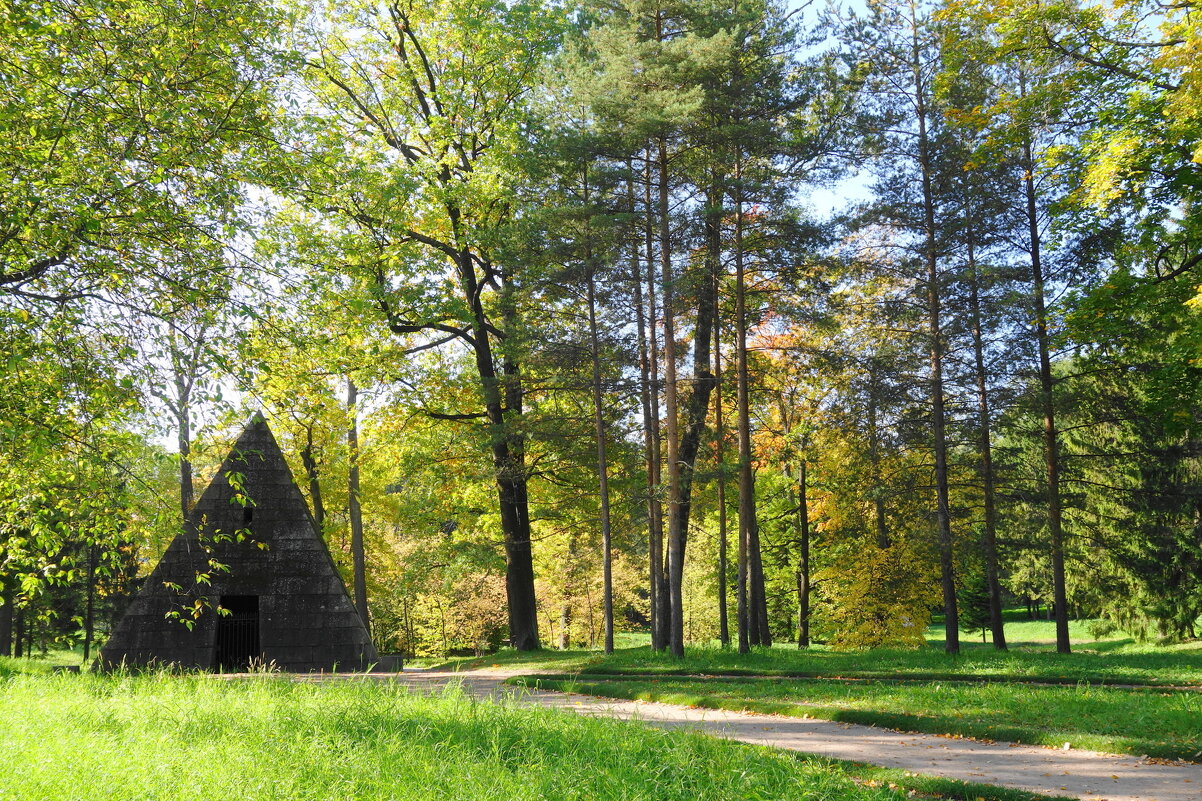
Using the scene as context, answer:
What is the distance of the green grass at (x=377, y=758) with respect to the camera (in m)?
5.57

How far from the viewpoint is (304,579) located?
1518 cm

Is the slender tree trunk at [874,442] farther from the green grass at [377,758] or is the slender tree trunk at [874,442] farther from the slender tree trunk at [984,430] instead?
the green grass at [377,758]

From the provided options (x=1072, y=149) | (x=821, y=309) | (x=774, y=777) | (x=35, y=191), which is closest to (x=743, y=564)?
(x=821, y=309)

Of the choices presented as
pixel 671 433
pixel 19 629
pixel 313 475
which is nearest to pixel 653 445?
pixel 671 433

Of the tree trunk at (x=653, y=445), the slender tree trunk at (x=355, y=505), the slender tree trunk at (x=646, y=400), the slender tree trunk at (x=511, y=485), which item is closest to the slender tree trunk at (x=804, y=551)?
the tree trunk at (x=653, y=445)

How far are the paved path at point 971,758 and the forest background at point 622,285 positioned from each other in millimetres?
5285

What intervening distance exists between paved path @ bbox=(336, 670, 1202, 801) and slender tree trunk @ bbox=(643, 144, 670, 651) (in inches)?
303

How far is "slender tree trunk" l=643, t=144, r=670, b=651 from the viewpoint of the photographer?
18.7m

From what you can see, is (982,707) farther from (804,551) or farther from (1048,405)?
(804,551)

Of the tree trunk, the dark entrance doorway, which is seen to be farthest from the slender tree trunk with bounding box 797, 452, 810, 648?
the dark entrance doorway

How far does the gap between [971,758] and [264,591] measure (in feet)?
38.0

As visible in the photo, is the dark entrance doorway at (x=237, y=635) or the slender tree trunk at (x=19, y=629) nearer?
the dark entrance doorway at (x=237, y=635)

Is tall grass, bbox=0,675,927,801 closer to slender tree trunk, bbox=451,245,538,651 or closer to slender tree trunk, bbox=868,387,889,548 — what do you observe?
→ slender tree trunk, bbox=868,387,889,548

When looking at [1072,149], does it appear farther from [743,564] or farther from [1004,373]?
[743,564]
